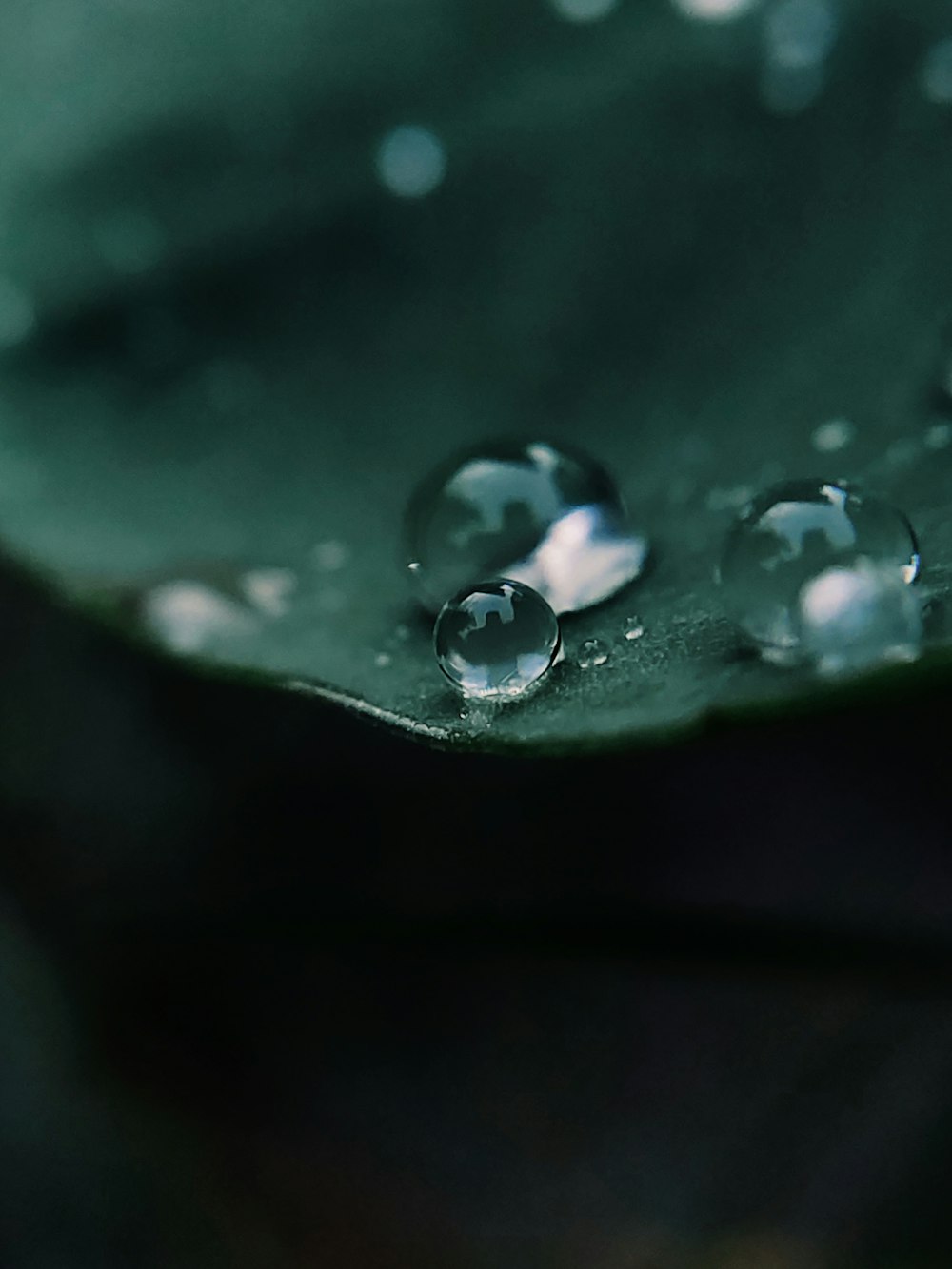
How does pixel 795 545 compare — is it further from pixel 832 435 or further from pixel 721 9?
pixel 721 9

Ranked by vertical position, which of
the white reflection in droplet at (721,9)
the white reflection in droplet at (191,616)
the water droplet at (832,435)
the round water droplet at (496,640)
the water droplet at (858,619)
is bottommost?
the water droplet at (858,619)

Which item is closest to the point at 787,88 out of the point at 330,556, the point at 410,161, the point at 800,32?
the point at 800,32

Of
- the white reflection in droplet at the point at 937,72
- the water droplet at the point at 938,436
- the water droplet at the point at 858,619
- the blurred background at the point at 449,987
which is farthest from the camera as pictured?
the blurred background at the point at 449,987

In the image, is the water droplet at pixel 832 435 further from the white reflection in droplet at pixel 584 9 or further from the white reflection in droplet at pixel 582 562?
the white reflection in droplet at pixel 584 9

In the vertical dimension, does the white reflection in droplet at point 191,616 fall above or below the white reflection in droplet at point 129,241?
below

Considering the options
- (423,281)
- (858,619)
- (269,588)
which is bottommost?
(858,619)

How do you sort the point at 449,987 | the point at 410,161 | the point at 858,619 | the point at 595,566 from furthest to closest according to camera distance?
the point at 449,987 → the point at 410,161 → the point at 595,566 → the point at 858,619

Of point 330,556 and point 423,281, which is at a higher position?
point 423,281

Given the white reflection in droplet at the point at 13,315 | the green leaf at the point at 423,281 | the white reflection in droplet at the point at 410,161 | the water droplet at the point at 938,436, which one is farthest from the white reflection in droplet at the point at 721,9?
the white reflection in droplet at the point at 13,315

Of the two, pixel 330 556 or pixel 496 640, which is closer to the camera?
pixel 496 640
